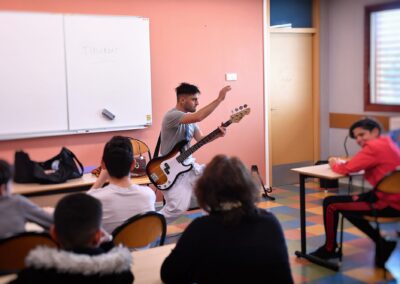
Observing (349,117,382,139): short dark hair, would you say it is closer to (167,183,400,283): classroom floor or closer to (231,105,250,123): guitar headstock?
(167,183,400,283): classroom floor

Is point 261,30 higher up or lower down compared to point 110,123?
higher up

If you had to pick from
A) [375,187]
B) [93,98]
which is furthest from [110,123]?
[375,187]

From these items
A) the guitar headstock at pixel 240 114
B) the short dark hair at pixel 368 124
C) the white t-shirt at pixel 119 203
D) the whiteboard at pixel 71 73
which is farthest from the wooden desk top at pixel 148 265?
the whiteboard at pixel 71 73

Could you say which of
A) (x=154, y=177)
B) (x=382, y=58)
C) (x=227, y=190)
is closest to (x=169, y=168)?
(x=154, y=177)

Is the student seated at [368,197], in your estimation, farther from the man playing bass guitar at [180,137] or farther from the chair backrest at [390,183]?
the man playing bass guitar at [180,137]

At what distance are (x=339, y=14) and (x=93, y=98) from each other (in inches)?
90.4

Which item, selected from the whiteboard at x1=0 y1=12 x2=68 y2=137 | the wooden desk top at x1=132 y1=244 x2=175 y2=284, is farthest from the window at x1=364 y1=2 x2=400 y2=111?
the whiteboard at x1=0 y1=12 x2=68 y2=137

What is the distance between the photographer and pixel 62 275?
170 cm

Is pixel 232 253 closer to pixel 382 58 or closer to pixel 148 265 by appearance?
pixel 148 265

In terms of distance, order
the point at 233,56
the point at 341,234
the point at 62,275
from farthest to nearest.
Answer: the point at 233,56 < the point at 341,234 < the point at 62,275

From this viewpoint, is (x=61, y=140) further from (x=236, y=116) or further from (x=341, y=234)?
(x=341, y=234)

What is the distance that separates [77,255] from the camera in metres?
1.73

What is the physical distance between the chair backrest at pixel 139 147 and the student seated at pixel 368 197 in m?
1.80

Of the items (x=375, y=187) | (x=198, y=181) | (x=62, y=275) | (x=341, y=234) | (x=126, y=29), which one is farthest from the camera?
(x=126, y=29)
